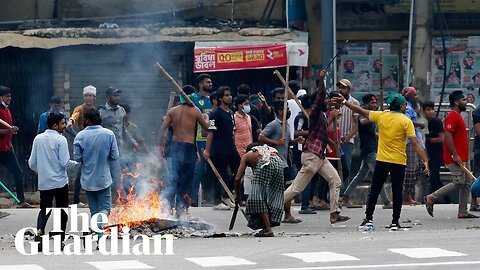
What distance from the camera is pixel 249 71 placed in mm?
21047

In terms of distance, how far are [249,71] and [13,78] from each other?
392 centimetres

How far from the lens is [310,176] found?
14797 mm

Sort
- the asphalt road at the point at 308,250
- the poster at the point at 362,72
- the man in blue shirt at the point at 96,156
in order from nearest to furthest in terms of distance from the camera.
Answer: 1. the asphalt road at the point at 308,250
2. the man in blue shirt at the point at 96,156
3. the poster at the point at 362,72

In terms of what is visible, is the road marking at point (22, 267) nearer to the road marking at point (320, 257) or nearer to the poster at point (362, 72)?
the road marking at point (320, 257)

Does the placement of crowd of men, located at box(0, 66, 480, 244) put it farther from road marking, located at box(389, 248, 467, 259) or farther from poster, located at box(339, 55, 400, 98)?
poster, located at box(339, 55, 400, 98)

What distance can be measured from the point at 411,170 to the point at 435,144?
1.10m

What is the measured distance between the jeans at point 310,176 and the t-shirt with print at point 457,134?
1.73 metres

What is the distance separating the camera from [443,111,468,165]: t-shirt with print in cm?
1557

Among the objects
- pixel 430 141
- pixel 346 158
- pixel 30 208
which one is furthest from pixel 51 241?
pixel 430 141

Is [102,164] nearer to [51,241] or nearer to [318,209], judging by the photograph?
[51,241]

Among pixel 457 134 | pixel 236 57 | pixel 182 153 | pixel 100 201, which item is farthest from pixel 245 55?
pixel 100 201

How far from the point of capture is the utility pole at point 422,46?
2191 centimetres

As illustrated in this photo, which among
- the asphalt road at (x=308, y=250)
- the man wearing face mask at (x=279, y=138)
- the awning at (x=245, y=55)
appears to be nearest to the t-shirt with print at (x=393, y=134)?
the asphalt road at (x=308, y=250)

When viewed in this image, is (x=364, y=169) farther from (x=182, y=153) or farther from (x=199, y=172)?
(x=182, y=153)
